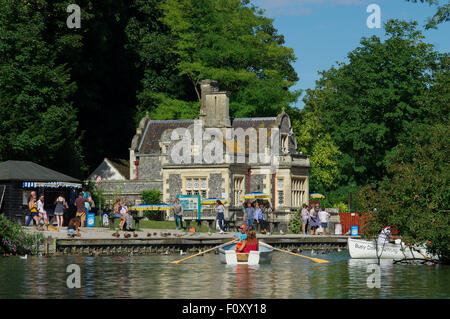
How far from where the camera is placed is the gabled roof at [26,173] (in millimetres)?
49500

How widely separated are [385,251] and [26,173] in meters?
18.7

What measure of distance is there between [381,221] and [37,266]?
13445mm

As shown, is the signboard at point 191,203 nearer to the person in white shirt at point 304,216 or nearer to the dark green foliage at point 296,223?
the dark green foliage at point 296,223

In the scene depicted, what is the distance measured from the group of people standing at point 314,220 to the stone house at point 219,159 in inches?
191

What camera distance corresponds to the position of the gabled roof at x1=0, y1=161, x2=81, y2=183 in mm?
49500

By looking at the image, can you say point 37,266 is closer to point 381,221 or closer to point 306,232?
point 381,221

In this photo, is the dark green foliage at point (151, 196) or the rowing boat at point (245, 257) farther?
the dark green foliage at point (151, 196)

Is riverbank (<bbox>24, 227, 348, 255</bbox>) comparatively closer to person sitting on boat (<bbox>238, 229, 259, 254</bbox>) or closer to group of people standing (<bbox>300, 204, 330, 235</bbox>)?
group of people standing (<bbox>300, 204, 330, 235</bbox>)

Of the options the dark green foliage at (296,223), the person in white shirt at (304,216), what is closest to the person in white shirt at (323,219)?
the person in white shirt at (304,216)

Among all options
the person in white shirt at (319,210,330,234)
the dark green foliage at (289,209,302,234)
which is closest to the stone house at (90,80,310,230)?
the dark green foliage at (289,209,302,234)

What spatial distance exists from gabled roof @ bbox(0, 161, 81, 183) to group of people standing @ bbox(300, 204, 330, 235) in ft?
48.6

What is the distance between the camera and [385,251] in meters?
42.4

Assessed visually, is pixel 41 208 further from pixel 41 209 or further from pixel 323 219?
pixel 323 219
